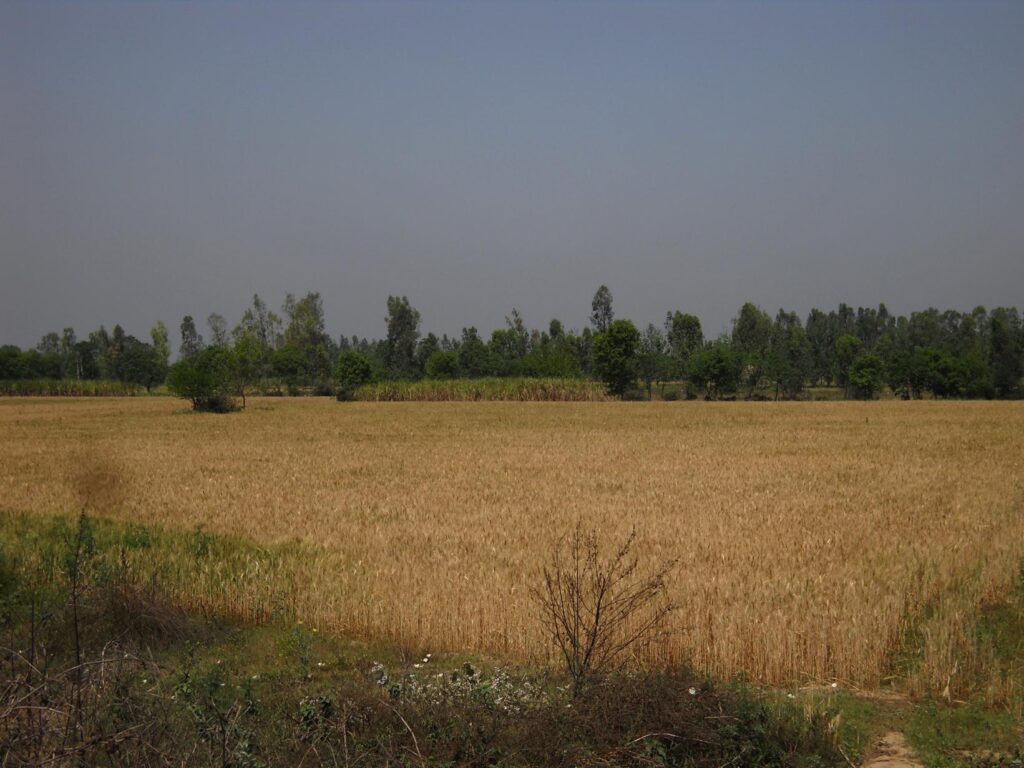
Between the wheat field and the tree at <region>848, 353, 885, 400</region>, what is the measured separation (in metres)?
69.5

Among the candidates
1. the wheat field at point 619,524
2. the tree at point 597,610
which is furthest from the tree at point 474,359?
the tree at point 597,610

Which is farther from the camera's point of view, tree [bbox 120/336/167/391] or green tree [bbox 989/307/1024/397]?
tree [bbox 120/336/167/391]

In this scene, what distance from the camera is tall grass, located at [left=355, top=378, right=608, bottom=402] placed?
82000 millimetres

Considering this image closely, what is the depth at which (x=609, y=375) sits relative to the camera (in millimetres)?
99250

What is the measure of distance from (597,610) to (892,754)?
2.49m

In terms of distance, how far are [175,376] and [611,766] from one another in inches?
2381

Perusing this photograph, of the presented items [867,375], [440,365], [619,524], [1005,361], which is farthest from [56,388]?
[1005,361]

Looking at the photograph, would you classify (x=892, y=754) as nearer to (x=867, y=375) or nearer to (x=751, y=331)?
(x=867, y=375)

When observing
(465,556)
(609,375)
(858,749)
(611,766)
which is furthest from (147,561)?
(609,375)

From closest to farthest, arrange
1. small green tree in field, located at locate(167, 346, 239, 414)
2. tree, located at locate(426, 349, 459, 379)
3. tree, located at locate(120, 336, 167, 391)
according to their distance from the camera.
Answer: small green tree in field, located at locate(167, 346, 239, 414) → tree, located at locate(426, 349, 459, 379) → tree, located at locate(120, 336, 167, 391)

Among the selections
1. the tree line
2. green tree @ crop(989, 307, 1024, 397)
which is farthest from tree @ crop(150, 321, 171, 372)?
green tree @ crop(989, 307, 1024, 397)

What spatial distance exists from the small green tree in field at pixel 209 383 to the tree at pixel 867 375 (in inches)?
3053

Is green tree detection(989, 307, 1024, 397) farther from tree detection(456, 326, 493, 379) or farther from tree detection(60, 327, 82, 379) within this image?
tree detection(60, 327, 82, 379)

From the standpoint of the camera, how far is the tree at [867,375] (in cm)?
9800
